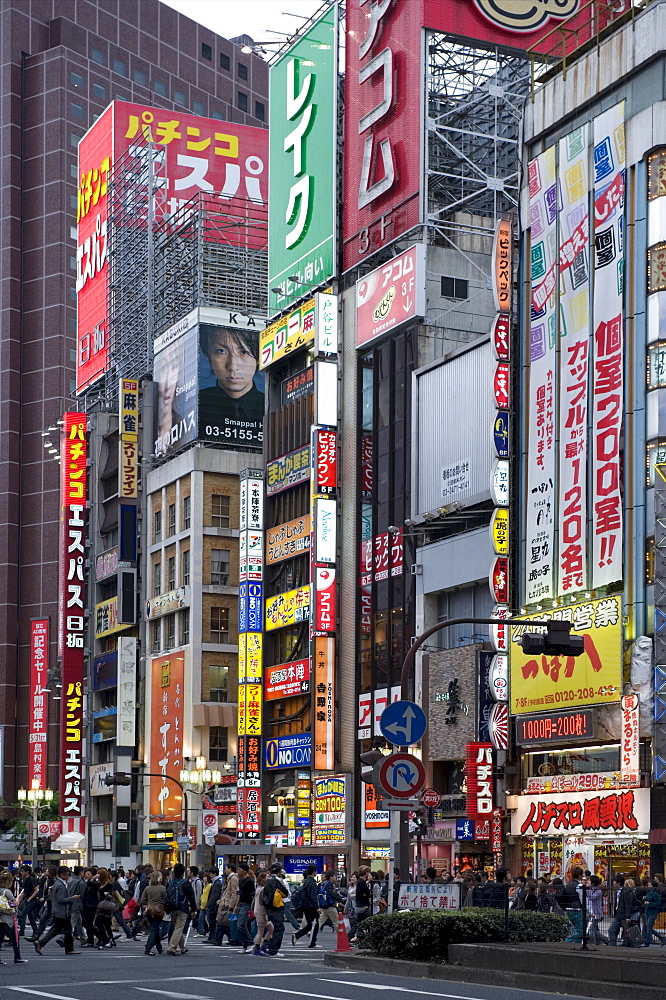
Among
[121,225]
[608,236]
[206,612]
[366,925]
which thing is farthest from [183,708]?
[366,925]

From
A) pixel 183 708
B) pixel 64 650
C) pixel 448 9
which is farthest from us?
pixel 64 650

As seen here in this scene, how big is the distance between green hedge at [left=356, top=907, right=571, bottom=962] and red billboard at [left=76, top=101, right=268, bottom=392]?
76.5 m

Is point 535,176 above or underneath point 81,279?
underneath

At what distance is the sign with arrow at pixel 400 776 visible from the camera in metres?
25.0

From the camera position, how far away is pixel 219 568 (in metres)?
84.4

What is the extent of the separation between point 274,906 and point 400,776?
22.5ft

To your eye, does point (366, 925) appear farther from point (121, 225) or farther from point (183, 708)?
point (121, 225)

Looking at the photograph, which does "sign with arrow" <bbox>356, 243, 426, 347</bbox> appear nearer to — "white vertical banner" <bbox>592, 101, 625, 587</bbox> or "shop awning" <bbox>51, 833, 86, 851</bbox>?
"white vertical banner" <bbox>592, 101, 625, 587</bbox>

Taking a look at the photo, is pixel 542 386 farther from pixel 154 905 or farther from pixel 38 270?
pixel 38 270

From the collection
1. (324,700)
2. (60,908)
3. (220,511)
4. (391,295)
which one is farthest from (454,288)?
(60,908)

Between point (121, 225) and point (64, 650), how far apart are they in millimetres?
A: 25781

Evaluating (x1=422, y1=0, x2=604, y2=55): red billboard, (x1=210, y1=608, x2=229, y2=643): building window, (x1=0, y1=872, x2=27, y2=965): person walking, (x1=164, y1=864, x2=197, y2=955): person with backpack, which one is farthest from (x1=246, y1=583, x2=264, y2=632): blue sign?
(x1=0, y1=872, x2=27, y2=965): person walking

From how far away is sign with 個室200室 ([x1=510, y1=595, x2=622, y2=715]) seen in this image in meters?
47.0

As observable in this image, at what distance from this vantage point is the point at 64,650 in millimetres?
91688
